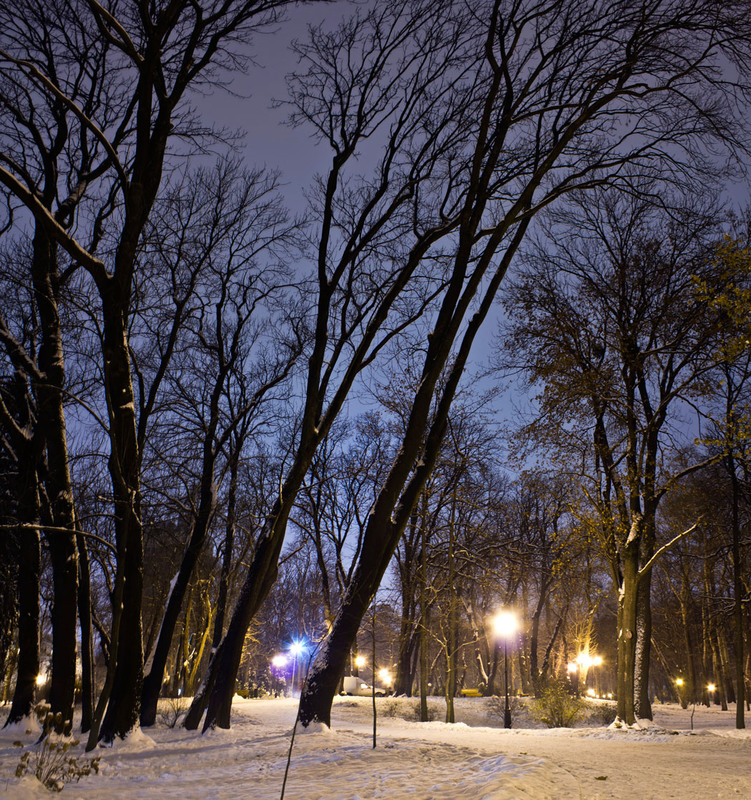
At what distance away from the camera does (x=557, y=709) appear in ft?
55.7

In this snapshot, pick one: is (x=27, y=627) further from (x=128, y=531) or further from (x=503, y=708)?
(x=503, y=708)

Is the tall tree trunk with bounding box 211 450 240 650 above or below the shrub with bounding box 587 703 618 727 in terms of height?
above

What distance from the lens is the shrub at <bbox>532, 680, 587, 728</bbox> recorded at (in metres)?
16.8

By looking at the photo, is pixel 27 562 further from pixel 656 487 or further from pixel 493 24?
pixel 656 487

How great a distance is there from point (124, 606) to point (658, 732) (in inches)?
413

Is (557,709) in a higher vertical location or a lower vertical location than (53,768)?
lower

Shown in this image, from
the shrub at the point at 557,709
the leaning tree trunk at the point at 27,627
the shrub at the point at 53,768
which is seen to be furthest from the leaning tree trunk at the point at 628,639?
the leaning tree trunk at the point at 27,627

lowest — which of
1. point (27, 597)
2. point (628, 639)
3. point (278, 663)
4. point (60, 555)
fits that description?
point (278, 663)

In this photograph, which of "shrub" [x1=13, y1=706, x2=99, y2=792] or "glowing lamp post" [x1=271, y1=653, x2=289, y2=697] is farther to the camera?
"glowing lamp post" [x1=271, y1=653, x2=289, y2=697]

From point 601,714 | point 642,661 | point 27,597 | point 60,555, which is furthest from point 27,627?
point 601,714

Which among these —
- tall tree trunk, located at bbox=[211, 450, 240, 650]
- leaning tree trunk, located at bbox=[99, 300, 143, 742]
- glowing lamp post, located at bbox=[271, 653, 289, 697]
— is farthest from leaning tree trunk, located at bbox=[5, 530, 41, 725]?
glowing lamp post, located at bbox=[271, 653, 289, 697]

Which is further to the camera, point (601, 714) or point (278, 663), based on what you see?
point (278, 663)

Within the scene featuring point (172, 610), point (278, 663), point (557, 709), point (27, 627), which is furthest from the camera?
point (278, 663)

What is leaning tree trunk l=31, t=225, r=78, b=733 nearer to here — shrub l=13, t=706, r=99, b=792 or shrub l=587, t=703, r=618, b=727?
shrub l=13, t=706, r=99, b=792
